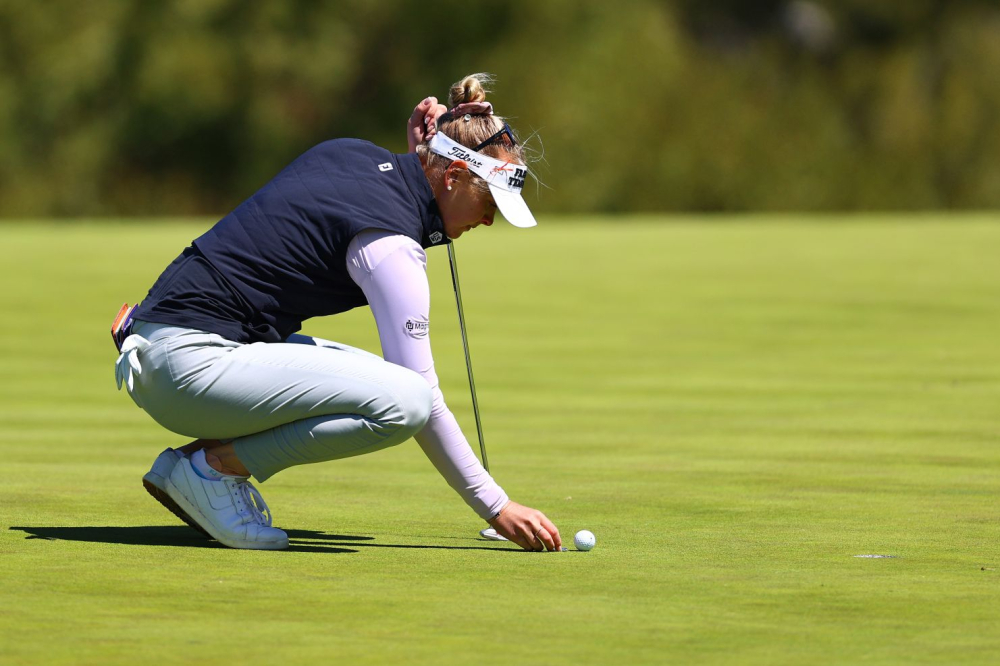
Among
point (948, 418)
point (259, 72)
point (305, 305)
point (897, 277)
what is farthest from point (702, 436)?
point (259, 72)

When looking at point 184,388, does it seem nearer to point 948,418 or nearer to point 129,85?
point 948,418

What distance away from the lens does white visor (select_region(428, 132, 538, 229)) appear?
509cm

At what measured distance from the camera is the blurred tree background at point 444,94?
39.1 m

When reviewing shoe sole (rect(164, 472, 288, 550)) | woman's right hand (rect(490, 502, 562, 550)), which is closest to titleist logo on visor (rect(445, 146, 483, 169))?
woman's right hand (rect(490, 502, 562, 550))

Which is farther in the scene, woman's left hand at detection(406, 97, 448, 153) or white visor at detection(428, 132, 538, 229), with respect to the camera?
woman's left hand at detection(406, 97, 448, 153)

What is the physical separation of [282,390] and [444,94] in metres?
35.3

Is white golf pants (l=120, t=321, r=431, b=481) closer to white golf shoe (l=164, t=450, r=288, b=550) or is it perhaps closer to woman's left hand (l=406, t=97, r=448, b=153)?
white golf shoe (l=164, t=450, r=288, b=550)

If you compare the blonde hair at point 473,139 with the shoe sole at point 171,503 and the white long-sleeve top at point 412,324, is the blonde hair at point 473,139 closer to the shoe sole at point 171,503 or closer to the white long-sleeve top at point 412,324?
the white long-sleeve top at point 412,324

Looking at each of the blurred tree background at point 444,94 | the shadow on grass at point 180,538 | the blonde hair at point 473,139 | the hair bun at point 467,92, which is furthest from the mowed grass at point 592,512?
the blurred tree background at point 444,94

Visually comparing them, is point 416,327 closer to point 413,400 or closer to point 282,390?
point 413,400

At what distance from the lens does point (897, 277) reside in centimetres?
1852

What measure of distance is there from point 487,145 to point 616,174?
1362 inches

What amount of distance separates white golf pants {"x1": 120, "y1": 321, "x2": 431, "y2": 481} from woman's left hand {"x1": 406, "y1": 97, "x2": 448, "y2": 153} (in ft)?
2.36

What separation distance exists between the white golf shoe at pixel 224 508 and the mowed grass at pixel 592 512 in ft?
0.28
